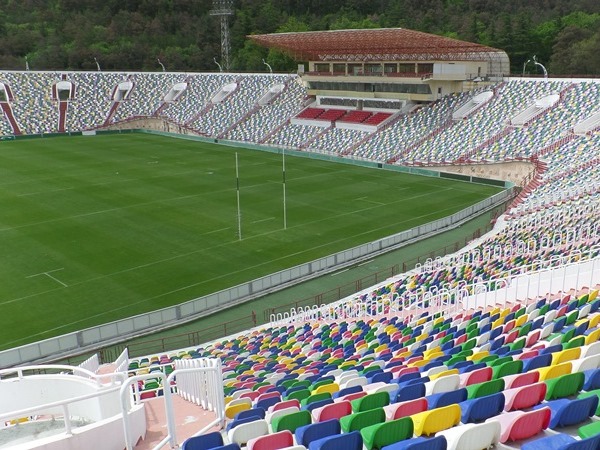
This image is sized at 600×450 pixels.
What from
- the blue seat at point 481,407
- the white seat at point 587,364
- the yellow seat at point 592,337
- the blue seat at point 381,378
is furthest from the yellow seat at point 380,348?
the blue seat at point 481,407

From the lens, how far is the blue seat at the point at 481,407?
22.6 feet

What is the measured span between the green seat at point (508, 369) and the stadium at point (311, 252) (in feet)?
0.15

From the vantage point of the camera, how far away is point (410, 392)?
8266 mm

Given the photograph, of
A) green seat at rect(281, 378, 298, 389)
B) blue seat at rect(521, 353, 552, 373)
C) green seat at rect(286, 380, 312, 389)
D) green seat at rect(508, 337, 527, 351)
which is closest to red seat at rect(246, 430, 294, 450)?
blue seat at rect(521, 353, 552, 373)

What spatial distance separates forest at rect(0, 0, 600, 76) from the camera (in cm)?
8594

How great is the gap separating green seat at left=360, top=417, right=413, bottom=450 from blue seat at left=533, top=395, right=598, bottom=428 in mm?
1562

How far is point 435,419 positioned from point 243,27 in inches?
4747

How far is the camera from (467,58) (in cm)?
5916

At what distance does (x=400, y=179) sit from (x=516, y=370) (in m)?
40.5

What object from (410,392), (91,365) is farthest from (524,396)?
(91,365)

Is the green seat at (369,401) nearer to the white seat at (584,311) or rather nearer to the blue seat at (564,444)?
the blue seat at (564,444)

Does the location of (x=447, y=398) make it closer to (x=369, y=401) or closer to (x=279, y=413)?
(x=369, y=401)

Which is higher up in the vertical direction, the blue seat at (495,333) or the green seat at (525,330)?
the green seat at (525,330)

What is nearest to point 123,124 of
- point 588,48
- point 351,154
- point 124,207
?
point 351,154
